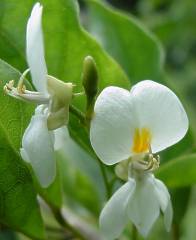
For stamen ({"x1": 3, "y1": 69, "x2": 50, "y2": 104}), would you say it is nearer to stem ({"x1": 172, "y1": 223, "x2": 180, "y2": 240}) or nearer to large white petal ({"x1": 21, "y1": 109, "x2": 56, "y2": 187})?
large white petal ({"x1": 21, "y1": 109, "x2": 56, "y2": 187})

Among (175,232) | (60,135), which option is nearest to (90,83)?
(60,135)

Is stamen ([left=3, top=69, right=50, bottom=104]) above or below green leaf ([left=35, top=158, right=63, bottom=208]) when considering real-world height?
→ above

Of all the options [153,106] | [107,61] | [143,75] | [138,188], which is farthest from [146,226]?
[143,75]

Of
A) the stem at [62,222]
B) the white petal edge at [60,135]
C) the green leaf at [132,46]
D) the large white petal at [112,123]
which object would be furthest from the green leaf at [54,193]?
the green leaf at [132,46]

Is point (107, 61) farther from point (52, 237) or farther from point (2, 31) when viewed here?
point (52, 237)

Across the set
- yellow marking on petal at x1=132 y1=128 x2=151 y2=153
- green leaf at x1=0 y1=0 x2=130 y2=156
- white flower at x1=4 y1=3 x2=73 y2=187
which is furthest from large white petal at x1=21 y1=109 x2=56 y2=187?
green leaf at x1=0 y1=0 x2=130 y2=156

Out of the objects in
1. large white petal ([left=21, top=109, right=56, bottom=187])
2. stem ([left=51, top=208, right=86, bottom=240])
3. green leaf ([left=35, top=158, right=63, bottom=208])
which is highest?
large white petal ([left=21, top=109, right=56, bottom=187])
